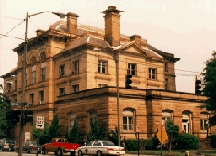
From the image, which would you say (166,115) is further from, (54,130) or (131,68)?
(54,130)

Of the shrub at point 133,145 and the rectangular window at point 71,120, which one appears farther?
the rectangular window at point 71,120

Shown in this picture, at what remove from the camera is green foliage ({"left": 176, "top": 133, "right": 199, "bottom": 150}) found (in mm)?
40250

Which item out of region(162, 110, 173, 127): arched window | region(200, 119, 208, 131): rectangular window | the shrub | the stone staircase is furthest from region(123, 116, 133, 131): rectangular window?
region(200, 119, 208, 131): rectangular window

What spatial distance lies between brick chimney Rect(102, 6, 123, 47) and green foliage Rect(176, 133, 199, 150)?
18915 millimetres

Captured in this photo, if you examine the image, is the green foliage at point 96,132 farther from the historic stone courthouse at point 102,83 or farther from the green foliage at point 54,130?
the green foliage at point 54,130

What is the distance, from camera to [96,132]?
39062 mm

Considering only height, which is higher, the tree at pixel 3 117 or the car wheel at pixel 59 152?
the tree at pixel 3 117

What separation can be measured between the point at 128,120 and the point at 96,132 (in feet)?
13.0

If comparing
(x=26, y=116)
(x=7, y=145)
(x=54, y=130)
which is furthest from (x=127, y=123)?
(x=26, y=116)

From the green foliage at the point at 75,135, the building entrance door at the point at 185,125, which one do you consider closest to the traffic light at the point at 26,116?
the green foliage at the point at 75,135

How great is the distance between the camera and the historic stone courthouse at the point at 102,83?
4059 cm

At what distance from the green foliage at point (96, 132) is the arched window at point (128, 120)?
2.64 meters

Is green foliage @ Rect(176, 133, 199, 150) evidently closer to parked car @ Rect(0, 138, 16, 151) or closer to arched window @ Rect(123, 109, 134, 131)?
arched window @ Rect(123, 109, 134, 131)

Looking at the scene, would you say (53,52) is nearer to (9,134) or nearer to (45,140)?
(45,140)
